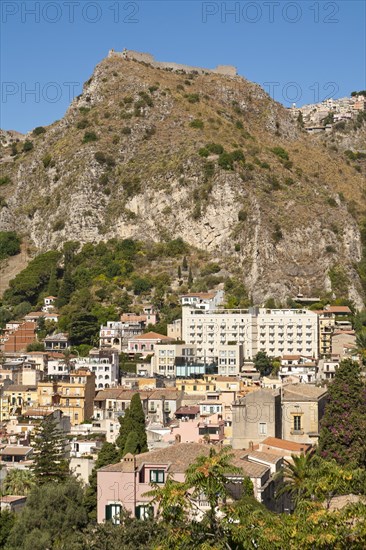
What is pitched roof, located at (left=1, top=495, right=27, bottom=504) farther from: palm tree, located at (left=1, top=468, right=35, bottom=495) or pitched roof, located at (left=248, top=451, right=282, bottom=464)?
pitched roof, located at (left=248, top=451, right=282, bottom=464)

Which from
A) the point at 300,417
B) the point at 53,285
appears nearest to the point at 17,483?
the point at 300,417

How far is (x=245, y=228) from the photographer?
406ft

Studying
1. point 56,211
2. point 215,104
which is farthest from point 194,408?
point 215,104

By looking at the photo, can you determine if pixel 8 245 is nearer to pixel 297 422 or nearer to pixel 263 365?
pixel 263 365

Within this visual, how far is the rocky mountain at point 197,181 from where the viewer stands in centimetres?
12356

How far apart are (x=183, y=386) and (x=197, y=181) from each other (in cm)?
4922

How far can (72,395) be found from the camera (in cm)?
8088

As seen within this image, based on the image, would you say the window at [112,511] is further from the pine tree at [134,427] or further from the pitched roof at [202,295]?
Answer: the pitched roof at [202,295]

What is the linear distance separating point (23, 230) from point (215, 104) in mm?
30783

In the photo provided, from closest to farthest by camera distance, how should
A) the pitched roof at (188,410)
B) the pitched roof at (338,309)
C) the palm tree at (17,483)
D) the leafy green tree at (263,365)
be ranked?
the palm tree at (17,483), the pitched roof at (188,410), the leafy green tree at (263,365), the pitched roof at (338,309)

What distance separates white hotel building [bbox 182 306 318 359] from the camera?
100500 mm

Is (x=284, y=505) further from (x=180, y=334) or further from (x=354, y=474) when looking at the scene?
(x=180, y=334)

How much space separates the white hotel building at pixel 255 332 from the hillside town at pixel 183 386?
9 cm

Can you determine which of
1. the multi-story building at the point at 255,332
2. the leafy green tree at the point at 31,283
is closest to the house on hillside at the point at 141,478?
the multi-story building at the point at 255,332
